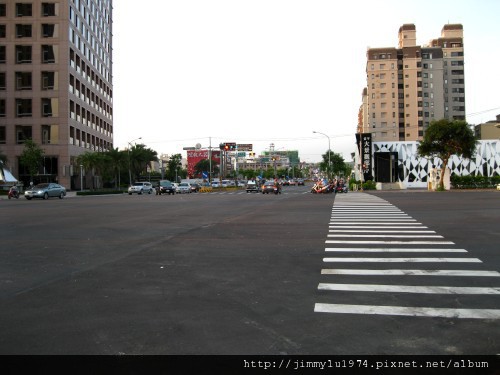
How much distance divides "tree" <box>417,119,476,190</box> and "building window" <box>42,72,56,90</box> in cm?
4547

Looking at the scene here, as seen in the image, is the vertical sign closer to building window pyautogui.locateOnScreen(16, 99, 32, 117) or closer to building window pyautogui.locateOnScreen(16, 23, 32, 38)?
building window pyautogui.locateOnScreen(16, 99, 32, 117)

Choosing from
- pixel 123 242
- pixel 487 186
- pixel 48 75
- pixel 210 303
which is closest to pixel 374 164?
pixel 487 186

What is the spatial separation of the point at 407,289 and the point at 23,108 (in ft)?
199

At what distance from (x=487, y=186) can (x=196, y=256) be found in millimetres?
49143

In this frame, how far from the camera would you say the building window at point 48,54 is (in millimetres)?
56500

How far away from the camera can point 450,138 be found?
43.3 meters

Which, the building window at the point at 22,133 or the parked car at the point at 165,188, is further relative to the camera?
the building window at the point at 22,133

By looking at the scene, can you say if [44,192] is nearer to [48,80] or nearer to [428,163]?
[48,80]

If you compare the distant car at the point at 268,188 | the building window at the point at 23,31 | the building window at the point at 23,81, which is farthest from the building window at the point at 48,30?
the distant car at the point at 268,188

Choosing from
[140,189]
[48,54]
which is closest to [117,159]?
[140,189]

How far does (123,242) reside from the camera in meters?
11.1

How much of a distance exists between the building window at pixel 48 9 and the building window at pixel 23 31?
259 centimetres

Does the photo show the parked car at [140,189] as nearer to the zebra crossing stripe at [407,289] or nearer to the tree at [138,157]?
the tree at [138,157]

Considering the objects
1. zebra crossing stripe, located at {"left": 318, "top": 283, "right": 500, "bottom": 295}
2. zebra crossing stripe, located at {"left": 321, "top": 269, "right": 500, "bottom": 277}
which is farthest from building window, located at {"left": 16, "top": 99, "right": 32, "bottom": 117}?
zebra crossing stripe, located at {"left": 318, "top": 283, "right": 500, "bottom": 295}
